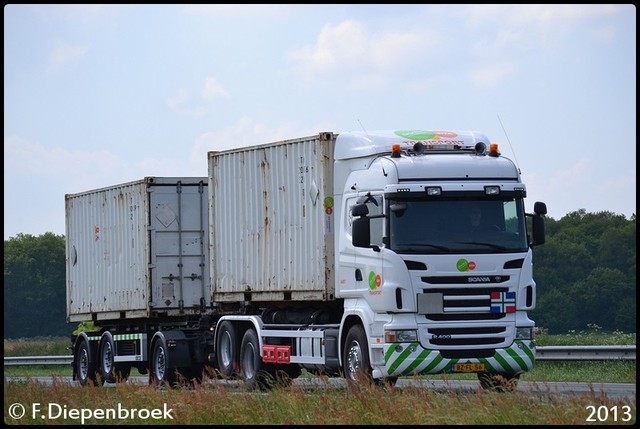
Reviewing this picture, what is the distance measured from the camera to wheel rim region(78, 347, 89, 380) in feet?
96.9

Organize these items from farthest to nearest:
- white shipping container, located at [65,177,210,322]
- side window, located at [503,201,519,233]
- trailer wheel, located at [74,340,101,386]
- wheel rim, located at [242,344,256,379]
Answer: trailer wheel, located at [74,340,101,386]
white shipping container, located at [65,177,210,322]
wheel rim, located at [242,344,256,379]
side window, located at [503,201,519,233]

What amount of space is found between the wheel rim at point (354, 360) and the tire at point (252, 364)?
104 inches

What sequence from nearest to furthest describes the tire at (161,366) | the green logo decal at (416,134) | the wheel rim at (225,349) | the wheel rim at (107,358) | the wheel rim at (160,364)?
the green logo decal at (416,134)
the wheel rim at (225,349)
the tire at (161,366)
the wheel rim at (160,364)
the wheel rim at (107,358)

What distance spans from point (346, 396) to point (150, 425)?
2.46 m

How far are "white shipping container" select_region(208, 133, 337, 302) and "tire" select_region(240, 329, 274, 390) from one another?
74 cm

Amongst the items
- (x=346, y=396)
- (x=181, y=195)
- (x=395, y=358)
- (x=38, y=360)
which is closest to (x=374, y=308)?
(x=395, y=358)

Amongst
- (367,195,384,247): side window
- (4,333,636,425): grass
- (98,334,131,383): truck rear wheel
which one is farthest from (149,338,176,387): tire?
(367,195,384,247): side window

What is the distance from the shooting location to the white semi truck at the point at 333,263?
1938 cm

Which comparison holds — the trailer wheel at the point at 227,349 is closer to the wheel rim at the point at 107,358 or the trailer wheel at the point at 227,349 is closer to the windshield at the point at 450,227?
the wheel rim at the point at 107,358

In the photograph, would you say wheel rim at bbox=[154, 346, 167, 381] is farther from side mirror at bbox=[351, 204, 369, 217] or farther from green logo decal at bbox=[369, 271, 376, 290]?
side mirror at bbox=[351, 204, 369, 217]

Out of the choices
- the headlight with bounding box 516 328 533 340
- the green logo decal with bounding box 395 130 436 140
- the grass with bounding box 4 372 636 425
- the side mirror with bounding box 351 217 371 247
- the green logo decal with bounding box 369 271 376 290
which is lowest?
the grass with bounding box 4 372 636 425

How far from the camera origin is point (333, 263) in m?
21.3

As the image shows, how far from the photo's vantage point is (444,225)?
19438 millimetres

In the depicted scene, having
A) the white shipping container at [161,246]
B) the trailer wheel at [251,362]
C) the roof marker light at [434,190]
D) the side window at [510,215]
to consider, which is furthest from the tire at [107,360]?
the side window at [510,215]
